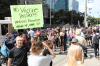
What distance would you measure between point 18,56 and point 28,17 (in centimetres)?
550

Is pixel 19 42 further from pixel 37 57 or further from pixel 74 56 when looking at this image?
pixel 74 56

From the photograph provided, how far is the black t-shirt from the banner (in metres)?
5.25

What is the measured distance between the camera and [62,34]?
2458cm

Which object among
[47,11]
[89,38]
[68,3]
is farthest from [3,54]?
[68,3]

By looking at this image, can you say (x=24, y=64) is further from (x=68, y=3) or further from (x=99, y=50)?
(x=68, y=3)

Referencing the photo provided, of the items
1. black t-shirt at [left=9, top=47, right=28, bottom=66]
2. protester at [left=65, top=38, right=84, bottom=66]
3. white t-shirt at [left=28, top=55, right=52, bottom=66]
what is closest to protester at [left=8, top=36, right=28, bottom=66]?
black t-shirt at [left=9, top=47, right=28, bottom=66]

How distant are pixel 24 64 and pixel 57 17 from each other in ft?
424

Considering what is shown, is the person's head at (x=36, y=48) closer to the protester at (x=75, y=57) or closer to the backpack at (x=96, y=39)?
the protester at (x=75, y=57)

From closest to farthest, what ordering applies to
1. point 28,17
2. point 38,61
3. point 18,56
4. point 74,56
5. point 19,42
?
1. point 38,61
2. point 19,42
3. point 18,56
4. point 74,56
5. point 28,17

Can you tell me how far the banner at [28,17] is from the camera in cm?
1359

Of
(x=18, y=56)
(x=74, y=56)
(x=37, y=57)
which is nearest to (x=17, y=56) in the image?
(x=18, y=56)

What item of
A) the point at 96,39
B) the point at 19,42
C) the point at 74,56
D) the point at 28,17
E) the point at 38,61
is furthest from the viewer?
the point at 96,39

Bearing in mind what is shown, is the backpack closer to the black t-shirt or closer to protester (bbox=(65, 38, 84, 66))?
protester (bbox=(65, 38, 84, 66))

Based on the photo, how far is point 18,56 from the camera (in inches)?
327
